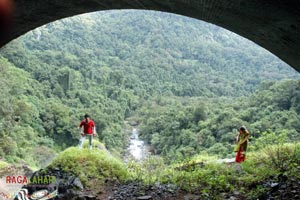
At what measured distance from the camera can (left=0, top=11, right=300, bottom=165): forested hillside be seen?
30562 millimetres

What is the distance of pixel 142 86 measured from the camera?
246 ft

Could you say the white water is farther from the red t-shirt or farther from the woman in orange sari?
the woman in orange sari

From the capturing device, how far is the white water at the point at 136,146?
41838 mm

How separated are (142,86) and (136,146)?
2965 cm

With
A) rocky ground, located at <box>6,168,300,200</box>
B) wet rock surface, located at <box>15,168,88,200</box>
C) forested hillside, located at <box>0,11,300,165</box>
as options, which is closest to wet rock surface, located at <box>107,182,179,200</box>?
Result: rocky ground, located at <box>6,168,300,200</box>

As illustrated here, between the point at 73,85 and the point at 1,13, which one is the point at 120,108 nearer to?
the point at 73,85

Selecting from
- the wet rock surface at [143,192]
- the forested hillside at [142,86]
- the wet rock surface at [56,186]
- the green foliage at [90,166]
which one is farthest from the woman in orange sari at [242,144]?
the wet rock surface at [56,186]

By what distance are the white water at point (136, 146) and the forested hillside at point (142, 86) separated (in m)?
1.26

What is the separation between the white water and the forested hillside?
4.13ft

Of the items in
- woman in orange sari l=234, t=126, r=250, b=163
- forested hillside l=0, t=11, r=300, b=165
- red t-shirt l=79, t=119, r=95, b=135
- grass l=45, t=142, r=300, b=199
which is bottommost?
grass l=45, t=142, r=300, b=199

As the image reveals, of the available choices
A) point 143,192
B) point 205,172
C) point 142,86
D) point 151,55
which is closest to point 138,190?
point 143,192

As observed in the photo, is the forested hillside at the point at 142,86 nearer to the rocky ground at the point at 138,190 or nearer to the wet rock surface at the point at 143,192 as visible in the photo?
the rocky ground at the point at 138,190

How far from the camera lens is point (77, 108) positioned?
1857 inches

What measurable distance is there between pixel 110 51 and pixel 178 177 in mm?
85290
